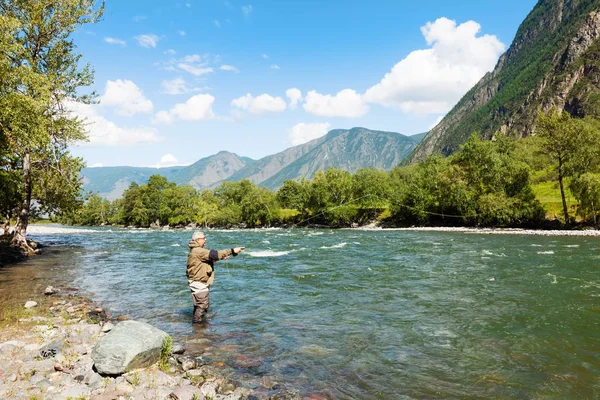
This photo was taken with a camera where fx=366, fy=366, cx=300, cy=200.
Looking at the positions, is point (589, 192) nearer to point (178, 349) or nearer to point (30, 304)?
point (178, 349)

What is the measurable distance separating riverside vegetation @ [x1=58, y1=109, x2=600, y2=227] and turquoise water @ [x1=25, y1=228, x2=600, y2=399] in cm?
2659

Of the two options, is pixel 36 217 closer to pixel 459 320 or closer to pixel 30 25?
pixel 30 25

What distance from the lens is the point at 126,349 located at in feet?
23.6

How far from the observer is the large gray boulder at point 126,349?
6973mm

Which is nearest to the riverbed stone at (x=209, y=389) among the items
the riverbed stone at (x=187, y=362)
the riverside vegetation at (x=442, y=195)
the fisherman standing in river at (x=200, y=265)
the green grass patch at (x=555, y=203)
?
the riverbed stone at (x=187, y=362)

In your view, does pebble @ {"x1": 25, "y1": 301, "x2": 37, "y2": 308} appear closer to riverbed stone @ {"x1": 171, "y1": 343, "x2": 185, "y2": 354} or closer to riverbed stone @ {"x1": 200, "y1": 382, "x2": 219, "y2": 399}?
riverbed stone @ {"x1": 171, "y1": 343, "x2": 185, "y2": 354}

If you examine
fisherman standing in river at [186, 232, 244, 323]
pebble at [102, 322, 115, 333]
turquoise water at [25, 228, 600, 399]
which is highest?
fisherman standing in river at [186, 232, 244, 323]

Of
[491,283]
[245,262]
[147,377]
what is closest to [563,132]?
[491,283]

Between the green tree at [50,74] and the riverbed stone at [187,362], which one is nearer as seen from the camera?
the riverbed stone at [187,362]

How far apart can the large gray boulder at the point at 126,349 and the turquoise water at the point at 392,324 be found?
1.67 m

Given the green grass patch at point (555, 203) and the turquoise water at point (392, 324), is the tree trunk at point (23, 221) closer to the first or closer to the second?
the turquoise water at point (392, 324)

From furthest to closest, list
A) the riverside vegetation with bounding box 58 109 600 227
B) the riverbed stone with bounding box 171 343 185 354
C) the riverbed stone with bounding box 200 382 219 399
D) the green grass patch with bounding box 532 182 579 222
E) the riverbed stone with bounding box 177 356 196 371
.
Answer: the green grass patch with bounding box 532 182 579 222 < the riverside vegetation with bounding box 58 109 600 227 < the riverbed stone with bounding box 171 343 185 354 < the riverbed stone with bounding box 177 356 196 371 < the riverbed stone with bounding box 200 382 219 399

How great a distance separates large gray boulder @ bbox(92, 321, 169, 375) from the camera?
697 centimetres

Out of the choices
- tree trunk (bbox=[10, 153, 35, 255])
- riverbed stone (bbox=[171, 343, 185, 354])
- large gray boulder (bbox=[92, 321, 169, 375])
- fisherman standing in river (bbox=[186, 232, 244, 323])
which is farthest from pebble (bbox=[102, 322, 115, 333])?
tree trunk (bbox=[10, 153, 35, 255])
